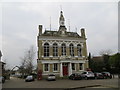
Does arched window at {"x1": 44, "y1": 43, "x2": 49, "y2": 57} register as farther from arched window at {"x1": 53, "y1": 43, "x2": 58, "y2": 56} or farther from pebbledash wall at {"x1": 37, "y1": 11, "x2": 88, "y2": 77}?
arched window at {"x1": 53, "y1": 43, "x2": 58, "y2": 56}

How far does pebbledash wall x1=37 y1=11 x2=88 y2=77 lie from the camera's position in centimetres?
3725

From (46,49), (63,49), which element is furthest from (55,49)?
(46,49)

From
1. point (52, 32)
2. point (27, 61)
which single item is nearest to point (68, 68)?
point (52, 32)

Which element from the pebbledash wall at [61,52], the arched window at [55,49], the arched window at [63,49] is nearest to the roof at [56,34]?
the pebbledash wall at [61,52]

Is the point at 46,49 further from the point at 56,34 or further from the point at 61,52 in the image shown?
the point at 56,34

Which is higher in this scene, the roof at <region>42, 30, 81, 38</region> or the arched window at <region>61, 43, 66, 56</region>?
the roof at <region>42, 30, 81, 38</region>

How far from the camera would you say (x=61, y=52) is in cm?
3872

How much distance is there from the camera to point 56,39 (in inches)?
1518

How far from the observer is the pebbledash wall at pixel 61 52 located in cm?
3725

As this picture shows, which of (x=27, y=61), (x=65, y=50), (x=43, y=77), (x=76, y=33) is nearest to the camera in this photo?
(x=43, y=77)

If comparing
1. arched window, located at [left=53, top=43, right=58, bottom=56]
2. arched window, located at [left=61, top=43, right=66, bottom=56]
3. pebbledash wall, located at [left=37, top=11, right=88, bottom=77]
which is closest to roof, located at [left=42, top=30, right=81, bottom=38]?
pebbledash wall, located at [left=37, top=11, right=88, bottom=77]

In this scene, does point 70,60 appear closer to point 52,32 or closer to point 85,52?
point 85,52

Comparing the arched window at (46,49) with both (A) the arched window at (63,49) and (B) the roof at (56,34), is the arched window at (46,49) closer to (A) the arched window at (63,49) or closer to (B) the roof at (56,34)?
(B) the roof at (56,34)

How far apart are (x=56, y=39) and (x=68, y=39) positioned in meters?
2.93
